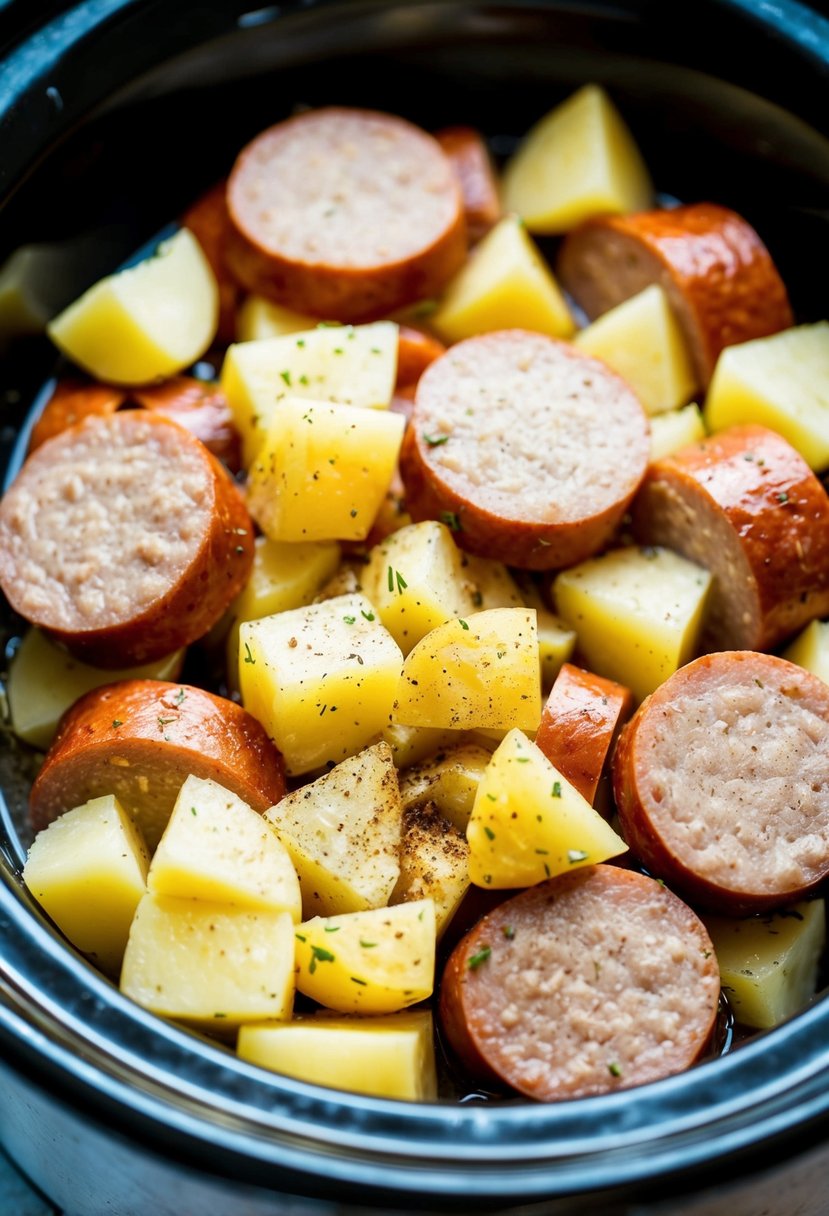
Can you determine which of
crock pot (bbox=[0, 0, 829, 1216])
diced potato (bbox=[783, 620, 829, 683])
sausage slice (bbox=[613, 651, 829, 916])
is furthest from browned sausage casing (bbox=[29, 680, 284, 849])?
diced potato (bbox=[783, 620, 829, 683])

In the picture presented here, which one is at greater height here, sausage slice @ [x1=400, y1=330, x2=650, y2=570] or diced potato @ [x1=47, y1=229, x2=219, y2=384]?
diced potato @ [x1=47, y1=229, x2=219, y2=384]

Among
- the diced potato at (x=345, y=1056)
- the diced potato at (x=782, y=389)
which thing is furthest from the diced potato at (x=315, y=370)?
the diced potato at (x=345, y=1056)

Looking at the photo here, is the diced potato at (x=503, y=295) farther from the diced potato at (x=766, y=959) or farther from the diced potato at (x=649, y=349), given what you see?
the diced potato at (x=766, y=959)

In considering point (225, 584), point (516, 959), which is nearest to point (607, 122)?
point (225, 584)

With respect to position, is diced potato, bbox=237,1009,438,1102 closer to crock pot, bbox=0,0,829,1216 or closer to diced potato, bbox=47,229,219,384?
crock pot, bbox=0,0,829,1216

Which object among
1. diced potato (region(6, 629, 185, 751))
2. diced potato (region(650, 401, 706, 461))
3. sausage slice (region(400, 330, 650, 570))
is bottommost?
diced potato (region(6, 629, 185, 751))

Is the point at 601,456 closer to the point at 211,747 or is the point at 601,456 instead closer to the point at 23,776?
the point at 211,747
